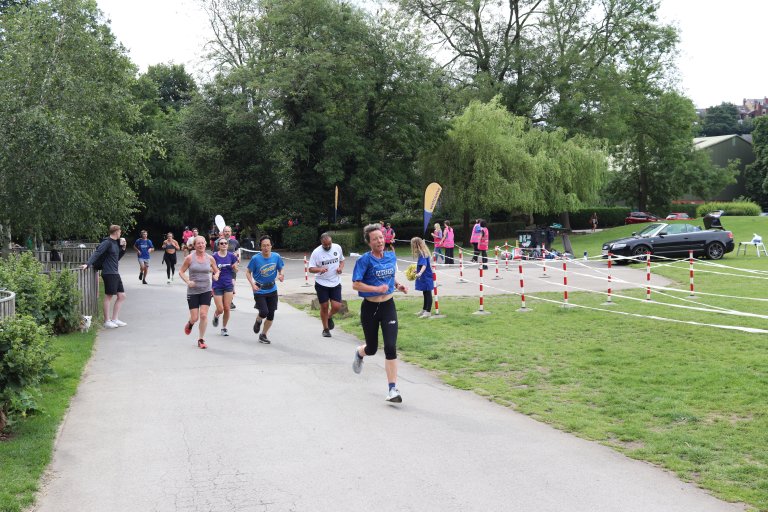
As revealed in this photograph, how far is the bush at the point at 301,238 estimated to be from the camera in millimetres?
41688

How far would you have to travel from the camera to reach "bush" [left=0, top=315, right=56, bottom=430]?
636 cm

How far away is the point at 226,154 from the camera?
4219cm

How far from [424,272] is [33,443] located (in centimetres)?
906

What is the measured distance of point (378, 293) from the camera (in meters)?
7.96

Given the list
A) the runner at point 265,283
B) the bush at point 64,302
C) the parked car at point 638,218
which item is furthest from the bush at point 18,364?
the parked car at point 638,218

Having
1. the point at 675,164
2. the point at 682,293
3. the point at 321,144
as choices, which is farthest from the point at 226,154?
the point at 675,164

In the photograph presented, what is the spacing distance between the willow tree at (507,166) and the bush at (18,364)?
112 feet

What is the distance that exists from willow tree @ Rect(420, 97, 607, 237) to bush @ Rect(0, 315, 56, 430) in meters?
34.1

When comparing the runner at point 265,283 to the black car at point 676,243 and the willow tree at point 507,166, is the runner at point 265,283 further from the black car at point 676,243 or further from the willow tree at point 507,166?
the willow tree at point 507,166

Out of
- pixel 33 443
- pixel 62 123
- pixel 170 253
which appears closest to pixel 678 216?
pixel 170 253

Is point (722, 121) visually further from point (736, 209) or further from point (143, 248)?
point (143, 248)

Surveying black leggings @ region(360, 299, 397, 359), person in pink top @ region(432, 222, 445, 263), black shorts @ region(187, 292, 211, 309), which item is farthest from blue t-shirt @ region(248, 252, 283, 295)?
person in pink top @ region(432, 222, 445, 263)

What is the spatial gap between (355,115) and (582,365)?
115 ft

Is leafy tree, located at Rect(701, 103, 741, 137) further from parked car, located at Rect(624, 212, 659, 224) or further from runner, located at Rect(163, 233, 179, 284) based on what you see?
runner, located at Rect(163, 233, 179, 284)
